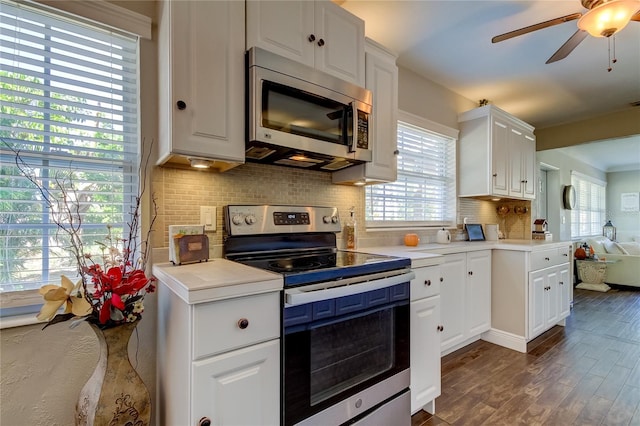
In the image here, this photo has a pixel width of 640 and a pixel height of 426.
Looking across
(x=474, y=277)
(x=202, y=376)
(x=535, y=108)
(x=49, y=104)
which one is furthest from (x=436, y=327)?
(x=535, y=108)

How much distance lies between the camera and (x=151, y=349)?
148 cm

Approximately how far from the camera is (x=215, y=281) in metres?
1.05

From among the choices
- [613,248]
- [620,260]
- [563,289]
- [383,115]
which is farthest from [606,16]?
[613,248]

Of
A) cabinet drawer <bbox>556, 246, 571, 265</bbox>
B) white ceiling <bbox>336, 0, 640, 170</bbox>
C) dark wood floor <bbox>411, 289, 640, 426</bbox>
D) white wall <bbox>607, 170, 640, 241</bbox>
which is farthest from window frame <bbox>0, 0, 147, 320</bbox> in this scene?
white wall <bbox>607, 170, 640, 241</bbox>

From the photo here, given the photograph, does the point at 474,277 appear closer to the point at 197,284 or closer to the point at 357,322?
the point at 357,322

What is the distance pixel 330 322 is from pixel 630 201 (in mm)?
9595

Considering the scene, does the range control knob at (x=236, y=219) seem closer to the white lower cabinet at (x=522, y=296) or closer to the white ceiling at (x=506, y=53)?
the white ceiling at (x=506, y=53)

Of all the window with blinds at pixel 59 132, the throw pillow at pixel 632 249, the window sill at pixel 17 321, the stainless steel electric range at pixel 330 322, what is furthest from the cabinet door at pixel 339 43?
the throw pillow at pixel 632 249

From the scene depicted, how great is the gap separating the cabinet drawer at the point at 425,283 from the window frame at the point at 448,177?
0.73m

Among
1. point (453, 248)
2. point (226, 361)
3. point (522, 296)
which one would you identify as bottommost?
point (522, 296)

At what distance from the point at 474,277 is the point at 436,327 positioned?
1.13 meters

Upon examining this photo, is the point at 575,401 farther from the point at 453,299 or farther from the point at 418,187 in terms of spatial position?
the point at 418,187

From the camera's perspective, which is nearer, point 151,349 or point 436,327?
point 151,349

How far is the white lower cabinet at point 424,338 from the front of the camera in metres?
Answer: 1.71
